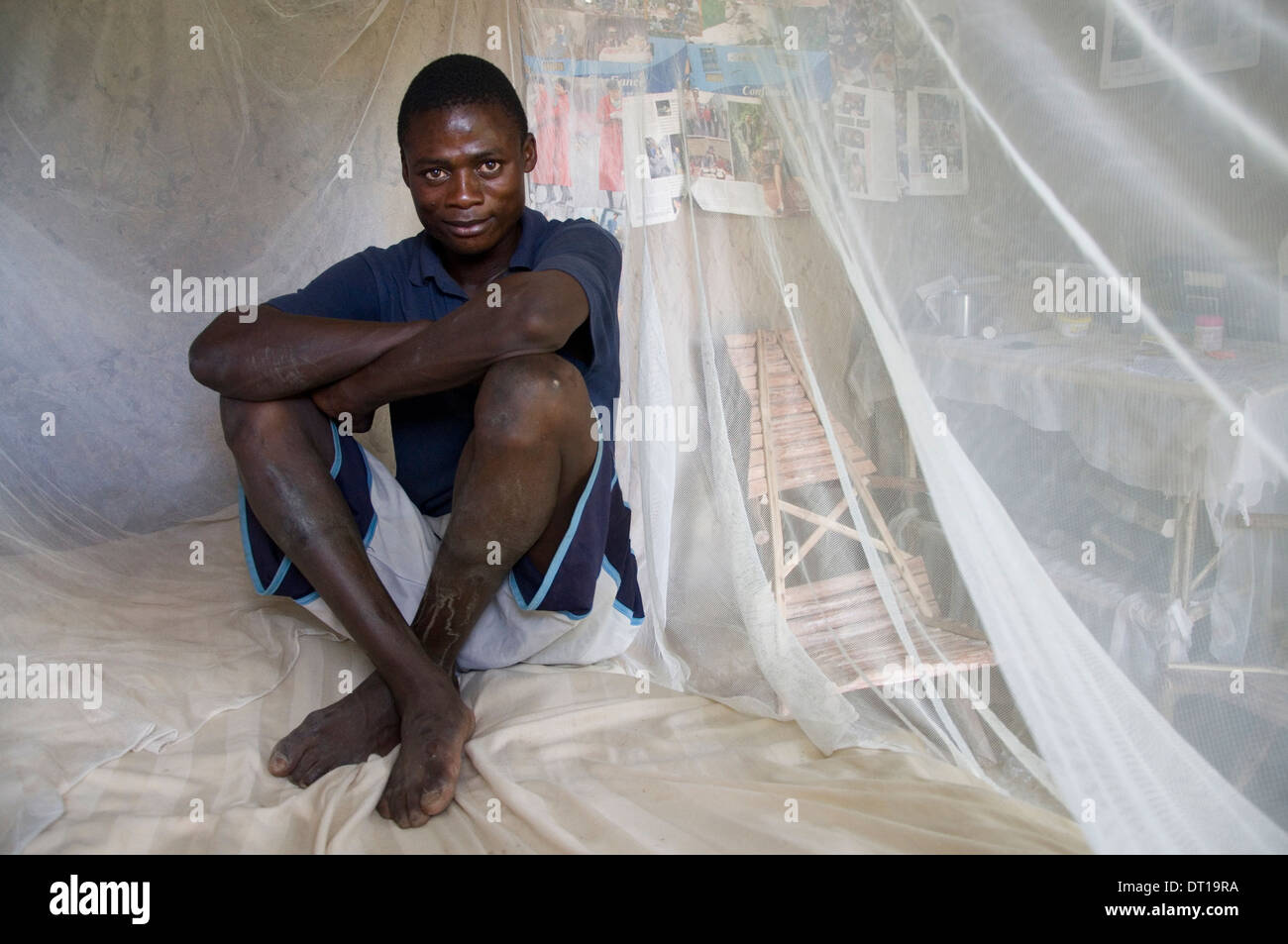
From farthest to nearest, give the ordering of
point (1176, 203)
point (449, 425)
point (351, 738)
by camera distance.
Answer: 1. point (449, 425)
2. point (351, 738)
3. point (1176, 203)

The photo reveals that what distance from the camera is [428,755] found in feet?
3.84

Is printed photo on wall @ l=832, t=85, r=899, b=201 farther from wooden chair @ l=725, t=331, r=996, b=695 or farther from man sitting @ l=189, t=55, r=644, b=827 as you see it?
man sitting @ l=189, t=55, r=644, b=827

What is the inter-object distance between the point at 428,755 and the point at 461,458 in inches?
15.5

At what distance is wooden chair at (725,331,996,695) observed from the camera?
1.19 meters

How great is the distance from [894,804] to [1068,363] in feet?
1.69

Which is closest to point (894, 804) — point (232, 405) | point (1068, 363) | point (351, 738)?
point (1068, 363)

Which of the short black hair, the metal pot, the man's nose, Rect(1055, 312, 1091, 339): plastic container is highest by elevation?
the short black hair

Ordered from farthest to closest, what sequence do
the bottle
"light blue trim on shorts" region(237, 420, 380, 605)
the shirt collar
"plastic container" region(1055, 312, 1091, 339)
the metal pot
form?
the shirt collar, "light blue trim on shorts" region(237, 420, 380, 605), the metal pot, "plastic container" region(1055, 312, 1091, 339), the bottle

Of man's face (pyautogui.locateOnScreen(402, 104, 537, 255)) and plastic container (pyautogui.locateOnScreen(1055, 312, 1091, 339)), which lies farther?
man's face (pyautogui.locateOnScreen(402, 104, 537, 255))

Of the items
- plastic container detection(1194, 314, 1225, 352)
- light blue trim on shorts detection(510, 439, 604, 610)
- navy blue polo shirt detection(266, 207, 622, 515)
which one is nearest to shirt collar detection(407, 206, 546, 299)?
navy blue polo shirt detection(266, 207, 622, 515)

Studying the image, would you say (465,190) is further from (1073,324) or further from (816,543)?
(1073,324)

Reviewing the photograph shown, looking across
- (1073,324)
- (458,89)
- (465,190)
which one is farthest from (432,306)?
(1073,324)
